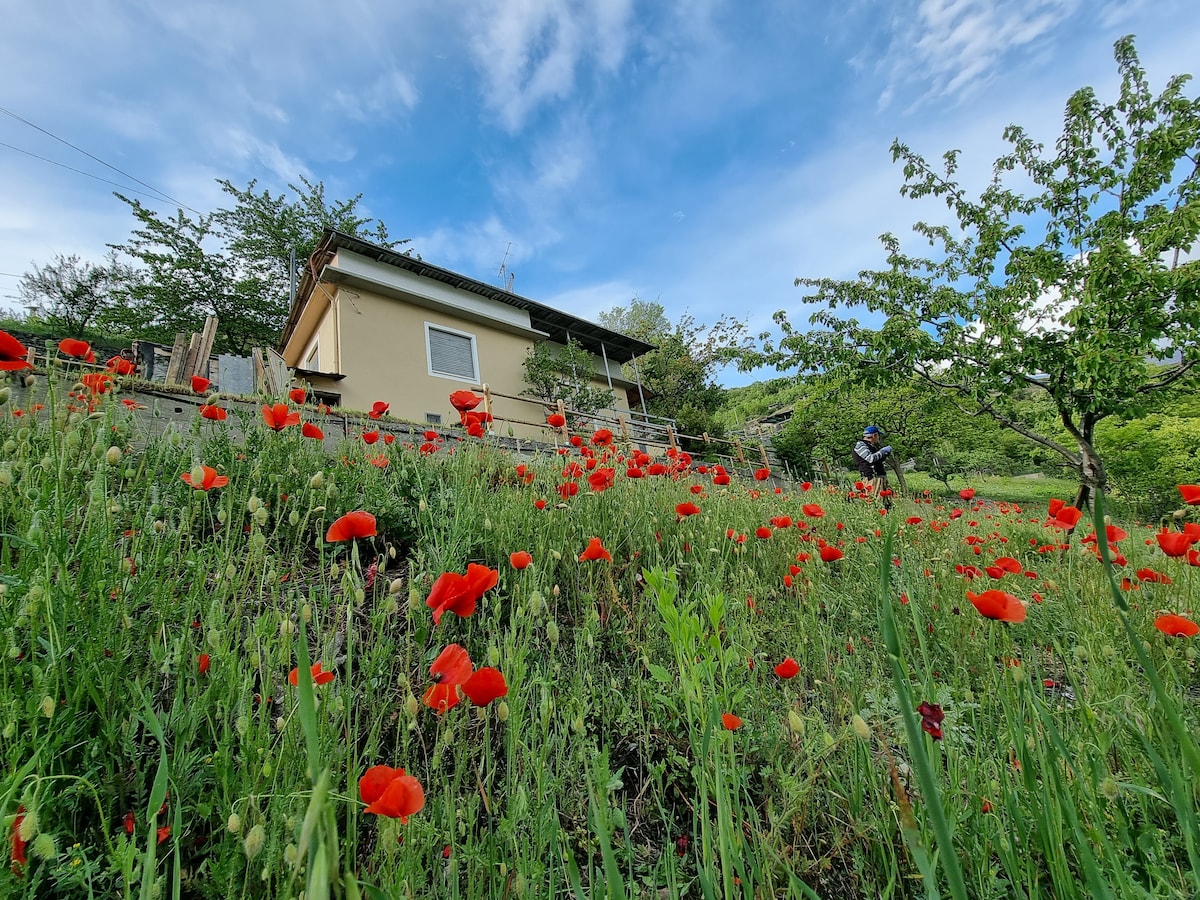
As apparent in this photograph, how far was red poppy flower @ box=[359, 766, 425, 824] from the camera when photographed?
2.08 ft

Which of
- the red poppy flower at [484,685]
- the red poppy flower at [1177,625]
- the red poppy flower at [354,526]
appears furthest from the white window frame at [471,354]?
the red poppy flower at [1177,625]

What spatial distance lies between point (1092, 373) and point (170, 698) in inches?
358

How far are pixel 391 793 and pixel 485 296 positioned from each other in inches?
524

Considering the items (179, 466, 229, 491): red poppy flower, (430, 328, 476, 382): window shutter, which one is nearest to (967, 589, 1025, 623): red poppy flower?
(179, 466, 229, 491): red poppy flower

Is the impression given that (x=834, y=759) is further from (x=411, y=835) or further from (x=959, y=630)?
(x=411, y=835)

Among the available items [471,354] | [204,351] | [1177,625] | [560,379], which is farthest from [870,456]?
[204,351]

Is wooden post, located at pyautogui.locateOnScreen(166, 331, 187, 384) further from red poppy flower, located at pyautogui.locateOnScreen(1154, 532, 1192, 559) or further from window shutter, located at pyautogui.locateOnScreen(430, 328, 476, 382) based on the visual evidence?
red poppy flower, located at pyautogui.locateOnScreen(1154, 532, 1192, 559)

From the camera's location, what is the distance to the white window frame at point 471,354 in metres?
11.5

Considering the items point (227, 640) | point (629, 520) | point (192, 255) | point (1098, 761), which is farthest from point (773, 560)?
point (192, 255)

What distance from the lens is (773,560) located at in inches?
99.4

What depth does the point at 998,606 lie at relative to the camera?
38.9 inches

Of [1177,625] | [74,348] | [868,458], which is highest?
[74,348]

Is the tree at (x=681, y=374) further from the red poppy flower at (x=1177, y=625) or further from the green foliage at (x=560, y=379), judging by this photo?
the red poppy flower at (x=1177, y=625)

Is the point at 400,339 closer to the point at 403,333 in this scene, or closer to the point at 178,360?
the point at 403,333
